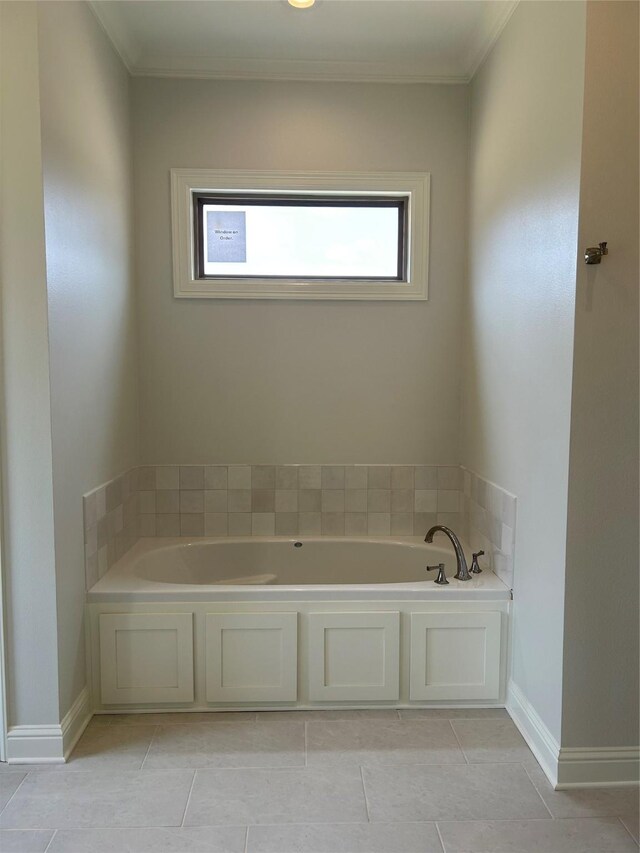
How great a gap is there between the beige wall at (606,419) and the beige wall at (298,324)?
1.29 m

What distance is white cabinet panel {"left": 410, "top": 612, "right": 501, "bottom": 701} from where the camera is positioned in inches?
97.0

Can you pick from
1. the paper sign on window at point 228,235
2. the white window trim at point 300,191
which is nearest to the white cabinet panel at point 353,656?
the white window trim at point 300,191

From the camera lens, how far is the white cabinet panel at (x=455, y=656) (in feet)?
8.08

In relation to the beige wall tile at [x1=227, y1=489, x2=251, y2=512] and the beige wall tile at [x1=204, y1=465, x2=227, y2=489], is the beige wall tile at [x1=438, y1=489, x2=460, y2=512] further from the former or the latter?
the beige wall tile at [x1=204, y1=465, x2=227, y2=489]

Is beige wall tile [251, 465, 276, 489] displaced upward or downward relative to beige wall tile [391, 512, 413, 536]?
upward

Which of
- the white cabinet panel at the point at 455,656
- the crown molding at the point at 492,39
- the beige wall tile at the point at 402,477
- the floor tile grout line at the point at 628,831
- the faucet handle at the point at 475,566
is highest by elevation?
the crown molding at the point at 492,39

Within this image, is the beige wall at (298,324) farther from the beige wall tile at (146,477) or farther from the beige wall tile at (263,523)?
the beige wall tile at (263,523)

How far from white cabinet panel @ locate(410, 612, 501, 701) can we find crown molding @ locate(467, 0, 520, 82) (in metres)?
2.43

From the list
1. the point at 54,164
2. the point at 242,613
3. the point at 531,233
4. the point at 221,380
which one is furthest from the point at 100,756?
the point at 531,233

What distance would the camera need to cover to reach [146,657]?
2.44 meters

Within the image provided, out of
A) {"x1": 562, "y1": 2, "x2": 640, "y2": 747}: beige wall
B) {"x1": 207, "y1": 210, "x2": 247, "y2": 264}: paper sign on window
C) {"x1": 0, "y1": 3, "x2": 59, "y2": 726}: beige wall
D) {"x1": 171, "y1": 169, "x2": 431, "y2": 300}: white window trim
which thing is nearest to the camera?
{"x1": 562, "y1": 2, "x2": 640, "y2": 747}: beige wall

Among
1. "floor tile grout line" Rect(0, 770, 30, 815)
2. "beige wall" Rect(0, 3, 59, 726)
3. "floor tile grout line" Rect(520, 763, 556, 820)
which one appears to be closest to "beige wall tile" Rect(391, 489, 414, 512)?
"floor tile grout line" Rect(520, 763, 556, 820)

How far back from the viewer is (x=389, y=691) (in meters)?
2.47

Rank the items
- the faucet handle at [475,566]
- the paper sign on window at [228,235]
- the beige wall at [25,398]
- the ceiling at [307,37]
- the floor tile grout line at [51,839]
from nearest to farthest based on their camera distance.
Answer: the floor tile grout line at [51,839]
the beige wall at [25,398]
the ceiling at [307,37]
the faucet handle at [475,566]
the paper sign on window at [228,235]
